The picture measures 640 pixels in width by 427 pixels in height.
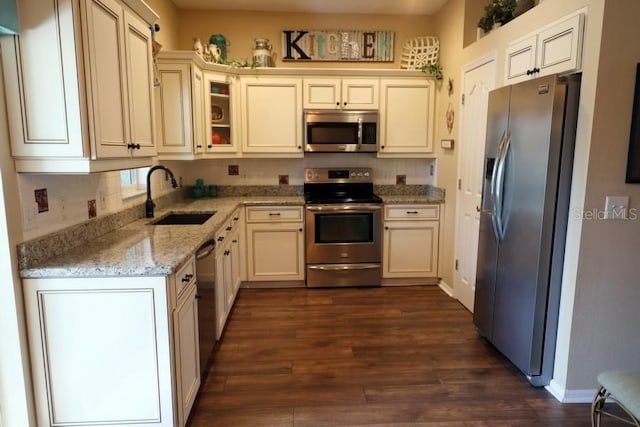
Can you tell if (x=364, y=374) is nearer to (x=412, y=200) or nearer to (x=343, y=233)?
(x=343, y=233)

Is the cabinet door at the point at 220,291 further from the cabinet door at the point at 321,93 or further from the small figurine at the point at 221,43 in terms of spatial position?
the small figurine at the point at 221,43

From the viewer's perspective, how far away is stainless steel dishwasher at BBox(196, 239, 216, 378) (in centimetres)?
222

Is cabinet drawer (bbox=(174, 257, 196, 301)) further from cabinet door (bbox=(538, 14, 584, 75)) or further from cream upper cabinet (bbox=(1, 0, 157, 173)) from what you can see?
cabinet door (bbox=(538, 14, 584, 75))

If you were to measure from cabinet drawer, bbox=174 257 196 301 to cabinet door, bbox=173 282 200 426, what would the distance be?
5cm

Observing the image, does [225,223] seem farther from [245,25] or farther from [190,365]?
[245,25]

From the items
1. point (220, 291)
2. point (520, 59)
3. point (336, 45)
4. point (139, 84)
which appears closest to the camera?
point (139, 84)

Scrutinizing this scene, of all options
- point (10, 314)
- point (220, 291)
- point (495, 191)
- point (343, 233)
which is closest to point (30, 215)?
point (10, 314)

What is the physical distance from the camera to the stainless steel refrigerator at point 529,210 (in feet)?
6.93

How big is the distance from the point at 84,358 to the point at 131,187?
1.49 meters

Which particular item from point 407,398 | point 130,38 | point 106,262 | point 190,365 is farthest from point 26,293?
point 407,398

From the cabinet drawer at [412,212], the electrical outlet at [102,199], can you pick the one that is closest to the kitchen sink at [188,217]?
the electrical outlet at [102,199]

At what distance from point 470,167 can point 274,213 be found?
1.83 m

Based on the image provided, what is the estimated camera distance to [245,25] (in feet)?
13.5

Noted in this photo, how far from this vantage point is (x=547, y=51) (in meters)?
2.30
